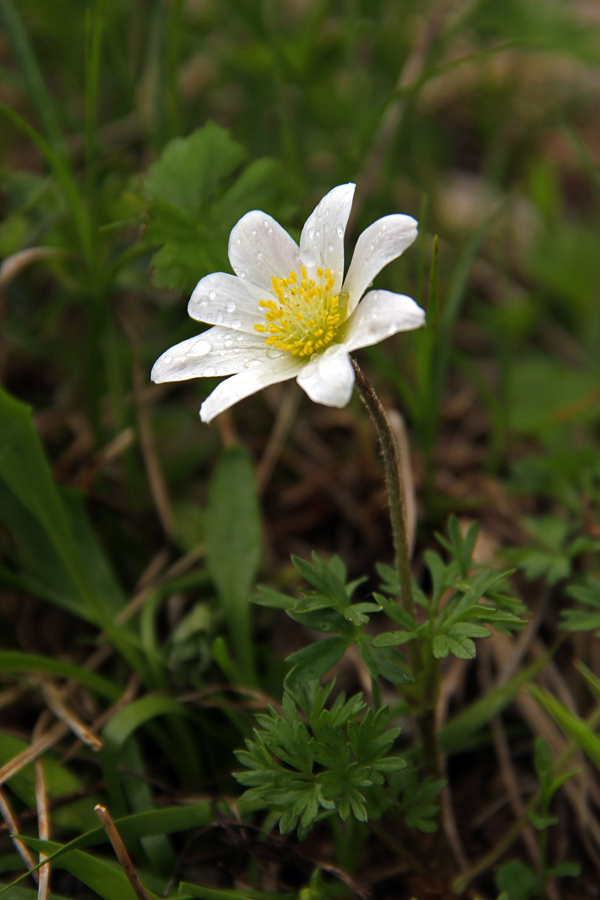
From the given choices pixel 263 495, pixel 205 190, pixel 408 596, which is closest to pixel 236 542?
pixel 263 495

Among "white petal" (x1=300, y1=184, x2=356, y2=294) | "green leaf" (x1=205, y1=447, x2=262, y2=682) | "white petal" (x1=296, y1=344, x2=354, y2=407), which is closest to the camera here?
"white petal" (x1=296, y1=344, x2=354, y2=407)

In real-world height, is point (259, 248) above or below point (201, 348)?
above

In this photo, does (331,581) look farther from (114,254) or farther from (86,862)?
(114,254)

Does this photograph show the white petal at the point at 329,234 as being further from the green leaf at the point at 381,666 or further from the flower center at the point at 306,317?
the green leaf at the point at 381,666

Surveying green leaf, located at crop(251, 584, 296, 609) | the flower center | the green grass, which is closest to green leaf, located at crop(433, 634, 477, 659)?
the green grass

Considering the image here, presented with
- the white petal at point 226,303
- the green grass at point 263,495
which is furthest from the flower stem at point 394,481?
the white petal at point 226,303

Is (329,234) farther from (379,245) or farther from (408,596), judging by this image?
(408,596)

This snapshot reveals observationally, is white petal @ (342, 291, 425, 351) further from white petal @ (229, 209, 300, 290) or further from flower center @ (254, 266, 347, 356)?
white petal @ (229, 209, 300, 290)
